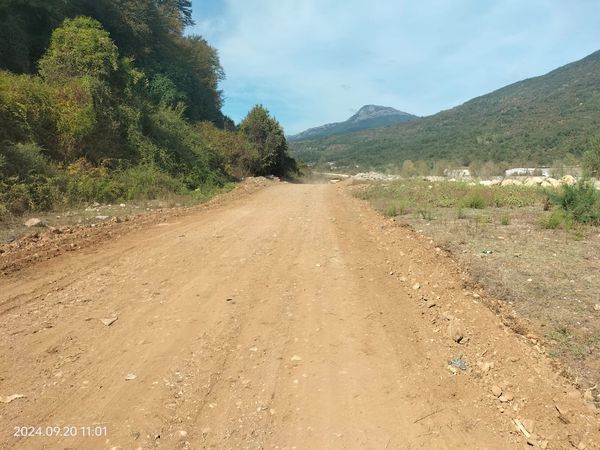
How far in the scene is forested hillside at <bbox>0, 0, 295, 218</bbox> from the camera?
11.6 meters

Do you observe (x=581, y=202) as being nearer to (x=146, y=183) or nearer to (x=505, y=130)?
(x=146, y=183)

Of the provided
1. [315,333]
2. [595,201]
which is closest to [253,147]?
[595,201]

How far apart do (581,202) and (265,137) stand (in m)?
26.7

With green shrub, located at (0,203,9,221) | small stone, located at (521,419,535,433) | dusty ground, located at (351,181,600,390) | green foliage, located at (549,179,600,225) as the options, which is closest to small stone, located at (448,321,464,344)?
dusty ground, located at (351,181,600,390)

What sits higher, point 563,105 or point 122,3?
point 122,3

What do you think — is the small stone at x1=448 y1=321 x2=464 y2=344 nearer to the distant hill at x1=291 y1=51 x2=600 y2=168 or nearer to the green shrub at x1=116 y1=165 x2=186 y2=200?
the green shrub at x1=116 y1=165 x2=186 y2=200

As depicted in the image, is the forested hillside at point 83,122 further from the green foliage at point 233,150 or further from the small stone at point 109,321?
the small stone at point 109,321

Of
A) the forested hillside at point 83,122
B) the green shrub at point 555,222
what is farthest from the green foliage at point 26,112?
the green shrub at point 555,222

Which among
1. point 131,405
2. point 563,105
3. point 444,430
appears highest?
point 563,105

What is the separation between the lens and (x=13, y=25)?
693 inches

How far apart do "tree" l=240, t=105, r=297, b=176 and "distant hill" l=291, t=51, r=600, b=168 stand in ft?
73.3

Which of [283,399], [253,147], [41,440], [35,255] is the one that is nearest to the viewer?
[41,440]

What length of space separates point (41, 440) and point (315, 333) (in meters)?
2.45

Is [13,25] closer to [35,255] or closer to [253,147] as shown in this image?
[35,255]
